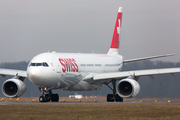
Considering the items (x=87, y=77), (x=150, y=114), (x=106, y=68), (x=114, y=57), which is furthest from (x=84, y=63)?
(x=150, y=114)

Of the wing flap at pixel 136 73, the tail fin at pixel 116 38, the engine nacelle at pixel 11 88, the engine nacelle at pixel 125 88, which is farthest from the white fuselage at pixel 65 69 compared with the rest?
the tail fin at pixel 116 38

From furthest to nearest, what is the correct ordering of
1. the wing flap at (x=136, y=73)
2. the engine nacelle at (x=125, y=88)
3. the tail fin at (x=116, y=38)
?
the tail fin at (x=116, y=38)
the wing flap at (x=136, y=73)
the engine nacelle at (x=125, y=88)

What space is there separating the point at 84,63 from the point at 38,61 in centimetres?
615

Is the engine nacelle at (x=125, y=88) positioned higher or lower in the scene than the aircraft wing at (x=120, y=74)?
lower

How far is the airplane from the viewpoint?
95.9 ft

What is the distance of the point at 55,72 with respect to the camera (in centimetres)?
2969

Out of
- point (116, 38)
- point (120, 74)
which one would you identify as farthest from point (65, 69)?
point (116, 38)

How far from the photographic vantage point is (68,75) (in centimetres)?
3117

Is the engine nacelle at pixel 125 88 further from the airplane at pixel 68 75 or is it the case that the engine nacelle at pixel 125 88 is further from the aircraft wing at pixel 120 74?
the aircraft wing at pixel 120 74

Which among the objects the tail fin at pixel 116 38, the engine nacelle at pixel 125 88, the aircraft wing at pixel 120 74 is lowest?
the engine nacelle at pixel 125 88

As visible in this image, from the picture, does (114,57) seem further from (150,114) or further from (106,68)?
(150,114)

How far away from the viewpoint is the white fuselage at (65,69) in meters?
28.9

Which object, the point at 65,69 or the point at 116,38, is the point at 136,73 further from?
the point at 116,38

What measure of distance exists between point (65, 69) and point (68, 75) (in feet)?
2.15
